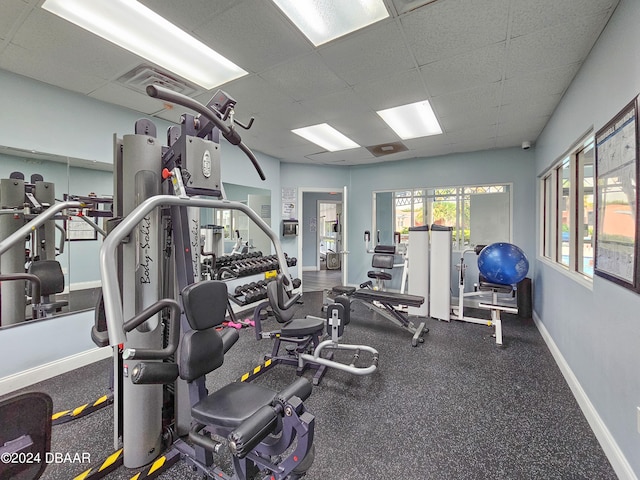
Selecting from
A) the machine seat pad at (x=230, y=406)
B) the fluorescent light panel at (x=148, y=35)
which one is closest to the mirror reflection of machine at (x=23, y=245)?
the fluorescent light panel at (x=148, y=35)

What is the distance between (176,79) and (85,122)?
44.9 inches

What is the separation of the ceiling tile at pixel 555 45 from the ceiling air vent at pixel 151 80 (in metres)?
2.68

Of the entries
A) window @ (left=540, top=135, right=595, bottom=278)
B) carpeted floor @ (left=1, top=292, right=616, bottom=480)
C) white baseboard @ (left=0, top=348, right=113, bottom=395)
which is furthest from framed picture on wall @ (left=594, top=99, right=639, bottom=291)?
white baseboard @ (left=0, top=348, right=113, bottom=395)

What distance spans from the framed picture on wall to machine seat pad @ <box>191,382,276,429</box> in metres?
1.96

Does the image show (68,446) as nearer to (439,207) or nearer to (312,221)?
(439,207)

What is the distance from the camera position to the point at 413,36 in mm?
1995

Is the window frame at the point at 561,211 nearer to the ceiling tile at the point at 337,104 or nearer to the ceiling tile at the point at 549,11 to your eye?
the ceiling tile at the point at 549,11

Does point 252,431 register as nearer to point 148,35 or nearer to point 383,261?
point 148,35

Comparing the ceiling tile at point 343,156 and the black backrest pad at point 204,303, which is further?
the ceiling tile at point 343,156

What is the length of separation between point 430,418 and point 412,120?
321 centimetres

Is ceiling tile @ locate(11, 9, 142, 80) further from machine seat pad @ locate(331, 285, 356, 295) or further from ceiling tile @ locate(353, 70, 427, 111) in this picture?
machine seat pad @ locate(331, 285, 356, 295)

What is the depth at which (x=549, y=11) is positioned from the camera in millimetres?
1748

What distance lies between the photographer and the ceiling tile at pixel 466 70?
86.4 inches

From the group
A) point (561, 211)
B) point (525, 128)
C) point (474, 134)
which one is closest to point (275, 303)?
point (561, 211)
